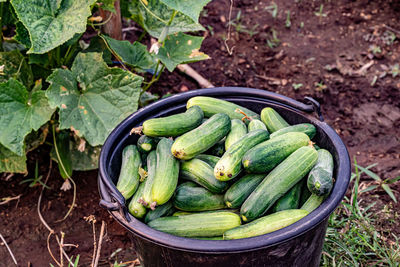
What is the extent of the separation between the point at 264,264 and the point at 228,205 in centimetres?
36

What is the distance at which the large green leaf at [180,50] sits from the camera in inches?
120

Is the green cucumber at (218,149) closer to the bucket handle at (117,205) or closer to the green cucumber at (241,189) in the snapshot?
the green cucumber at (241,189)

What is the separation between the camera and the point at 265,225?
1947mm

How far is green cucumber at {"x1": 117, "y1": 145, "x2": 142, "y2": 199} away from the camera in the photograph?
7.22ft

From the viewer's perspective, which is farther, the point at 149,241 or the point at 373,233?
the point at 373,233

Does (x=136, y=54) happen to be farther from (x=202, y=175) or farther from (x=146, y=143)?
(x=202, y=175)

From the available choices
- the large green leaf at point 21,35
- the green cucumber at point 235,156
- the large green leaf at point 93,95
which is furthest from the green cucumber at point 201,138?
the large green leaf at point 21,35

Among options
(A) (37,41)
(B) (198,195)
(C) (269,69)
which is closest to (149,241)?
(B) (198,195)

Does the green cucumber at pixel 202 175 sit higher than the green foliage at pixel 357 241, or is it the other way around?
the green cucumber at pixel 202 175

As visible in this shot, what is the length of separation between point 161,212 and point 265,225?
1.79ft

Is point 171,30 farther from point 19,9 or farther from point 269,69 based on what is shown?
point 269,69

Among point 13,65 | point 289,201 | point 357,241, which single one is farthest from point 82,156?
point 357,241

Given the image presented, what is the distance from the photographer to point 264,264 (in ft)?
6.23

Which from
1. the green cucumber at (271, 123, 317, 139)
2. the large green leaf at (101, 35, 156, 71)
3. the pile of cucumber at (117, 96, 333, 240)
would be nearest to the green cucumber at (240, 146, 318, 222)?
the pile of cucumber at (117, 96, 333, 240)
